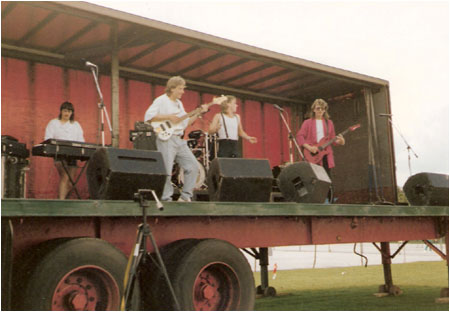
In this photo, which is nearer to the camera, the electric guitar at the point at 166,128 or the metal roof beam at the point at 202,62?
the electric guitar at the point at 166,128

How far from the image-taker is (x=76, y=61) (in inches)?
403

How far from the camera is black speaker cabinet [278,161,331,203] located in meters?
6.20

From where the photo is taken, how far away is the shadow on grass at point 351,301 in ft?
25.6

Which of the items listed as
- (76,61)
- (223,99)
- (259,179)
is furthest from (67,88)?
(259,179)

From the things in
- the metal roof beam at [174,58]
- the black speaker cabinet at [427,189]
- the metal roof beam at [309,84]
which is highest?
the metal roof beam at [174,58]

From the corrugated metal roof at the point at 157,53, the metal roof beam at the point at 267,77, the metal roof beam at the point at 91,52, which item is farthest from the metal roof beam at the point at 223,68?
the metal roof beam at the point at 91,52

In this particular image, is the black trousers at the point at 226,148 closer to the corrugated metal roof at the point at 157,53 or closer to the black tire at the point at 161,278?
the corrugated metal roof at the point at 157,53

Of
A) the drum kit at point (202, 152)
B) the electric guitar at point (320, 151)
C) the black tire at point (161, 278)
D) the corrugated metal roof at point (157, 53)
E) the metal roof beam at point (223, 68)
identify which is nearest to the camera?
the black tire at point (161, 278)

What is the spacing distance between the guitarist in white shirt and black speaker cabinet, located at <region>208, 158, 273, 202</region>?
3.33ft

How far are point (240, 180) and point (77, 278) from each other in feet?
6.61

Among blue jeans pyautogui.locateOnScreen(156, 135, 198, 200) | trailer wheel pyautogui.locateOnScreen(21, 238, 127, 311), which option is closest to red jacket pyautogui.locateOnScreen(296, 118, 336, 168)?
blue jeans pyautogui.locateOnScreen(156, 135, 198, 200)

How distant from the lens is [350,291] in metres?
9.95

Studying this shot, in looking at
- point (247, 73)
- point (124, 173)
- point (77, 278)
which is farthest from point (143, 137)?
point (77, 278)

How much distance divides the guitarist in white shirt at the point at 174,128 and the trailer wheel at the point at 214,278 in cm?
167
